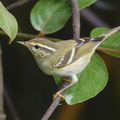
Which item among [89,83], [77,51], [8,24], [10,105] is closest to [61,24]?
[77,51]

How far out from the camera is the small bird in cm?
210

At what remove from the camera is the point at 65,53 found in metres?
2.24

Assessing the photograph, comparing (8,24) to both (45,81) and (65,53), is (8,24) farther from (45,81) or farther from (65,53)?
(45,81)

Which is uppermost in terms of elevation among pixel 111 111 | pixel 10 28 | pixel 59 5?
pixel 10 28

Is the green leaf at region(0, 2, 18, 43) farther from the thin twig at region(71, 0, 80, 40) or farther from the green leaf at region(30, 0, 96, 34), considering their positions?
the green leaf at region(30, 0, 96, 34)

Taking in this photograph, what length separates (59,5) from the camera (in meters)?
2.36

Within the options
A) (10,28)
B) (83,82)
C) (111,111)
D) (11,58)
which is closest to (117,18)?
(111,111)

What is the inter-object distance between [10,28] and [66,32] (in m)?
1.59

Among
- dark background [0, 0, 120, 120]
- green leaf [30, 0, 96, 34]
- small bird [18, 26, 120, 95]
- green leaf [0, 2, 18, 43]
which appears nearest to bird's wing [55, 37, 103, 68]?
small bird [18, 26, 120, 95]

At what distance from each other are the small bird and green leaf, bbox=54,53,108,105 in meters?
0.05

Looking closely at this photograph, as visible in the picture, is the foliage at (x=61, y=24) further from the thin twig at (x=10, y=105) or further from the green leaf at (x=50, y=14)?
the thin twig at (x=10, y=105)

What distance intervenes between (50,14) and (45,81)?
1.06 metres

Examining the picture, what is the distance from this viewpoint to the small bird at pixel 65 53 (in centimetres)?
210

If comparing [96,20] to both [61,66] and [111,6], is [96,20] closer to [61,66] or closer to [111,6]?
[111,6]
